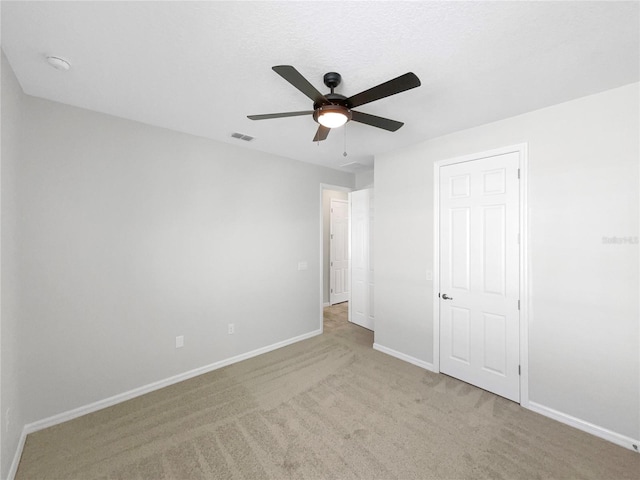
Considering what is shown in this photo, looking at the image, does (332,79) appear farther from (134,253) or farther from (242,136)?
(134,253)

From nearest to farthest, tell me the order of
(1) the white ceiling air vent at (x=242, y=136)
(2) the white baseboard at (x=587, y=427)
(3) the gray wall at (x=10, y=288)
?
(3) the gray wall at (x=10, y=288) → (2) the white baseboard at (x=587, y=427) → (1) the white ceiling air vent at (x=242, y=136)

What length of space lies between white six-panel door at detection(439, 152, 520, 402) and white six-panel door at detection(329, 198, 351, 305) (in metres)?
3.00

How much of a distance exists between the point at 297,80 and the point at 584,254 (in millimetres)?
2607

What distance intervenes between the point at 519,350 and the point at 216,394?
2.97 meters

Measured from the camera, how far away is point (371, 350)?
12.3 ft

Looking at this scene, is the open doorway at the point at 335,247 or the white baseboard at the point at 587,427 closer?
the white baseboard at the point at 587,427

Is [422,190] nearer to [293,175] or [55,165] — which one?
[293,175]

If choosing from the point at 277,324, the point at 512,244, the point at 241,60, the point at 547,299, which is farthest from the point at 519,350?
the point at 241,60

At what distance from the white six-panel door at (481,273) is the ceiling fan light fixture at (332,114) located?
1.77m

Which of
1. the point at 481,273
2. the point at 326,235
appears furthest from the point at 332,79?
the point at 326,235

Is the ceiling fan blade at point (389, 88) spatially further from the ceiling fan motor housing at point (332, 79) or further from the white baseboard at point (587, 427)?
the white baseboard at point (587, 427)

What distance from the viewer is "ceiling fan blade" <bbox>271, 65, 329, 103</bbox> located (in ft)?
4.50

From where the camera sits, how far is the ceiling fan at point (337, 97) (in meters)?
1.46

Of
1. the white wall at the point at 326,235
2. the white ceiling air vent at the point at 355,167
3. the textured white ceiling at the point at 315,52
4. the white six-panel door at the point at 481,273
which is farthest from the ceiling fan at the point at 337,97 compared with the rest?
the white wall at the point at 326,235
